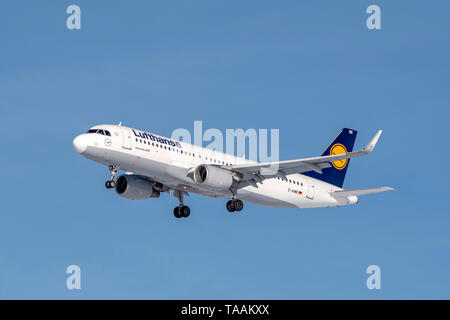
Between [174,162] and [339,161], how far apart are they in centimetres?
1856

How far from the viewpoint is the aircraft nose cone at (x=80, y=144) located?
49938 mm

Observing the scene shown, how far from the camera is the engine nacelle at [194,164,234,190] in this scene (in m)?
53.6

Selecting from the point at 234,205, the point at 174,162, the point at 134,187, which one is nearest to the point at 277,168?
the point at 234,205

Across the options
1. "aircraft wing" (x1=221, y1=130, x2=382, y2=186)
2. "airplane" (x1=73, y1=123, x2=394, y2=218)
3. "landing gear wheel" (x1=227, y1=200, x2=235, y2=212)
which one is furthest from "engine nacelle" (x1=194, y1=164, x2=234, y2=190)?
"landing gear wheel" (x1=227, y1=200, x2=235, y2=212)

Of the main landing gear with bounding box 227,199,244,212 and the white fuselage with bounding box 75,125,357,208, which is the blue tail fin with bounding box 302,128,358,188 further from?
the main landing gear with bounding box 227,199,244,212

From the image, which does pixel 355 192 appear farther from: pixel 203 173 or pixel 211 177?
pixel 203 173

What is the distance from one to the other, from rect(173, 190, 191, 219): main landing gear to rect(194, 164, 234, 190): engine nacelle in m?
5.64

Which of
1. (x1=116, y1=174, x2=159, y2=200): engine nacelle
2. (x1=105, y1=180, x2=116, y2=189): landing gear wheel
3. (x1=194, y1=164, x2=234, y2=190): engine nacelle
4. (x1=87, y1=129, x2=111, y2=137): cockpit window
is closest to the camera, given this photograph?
(x1=87, y1=129, x2=111, y2=137): cockpit window

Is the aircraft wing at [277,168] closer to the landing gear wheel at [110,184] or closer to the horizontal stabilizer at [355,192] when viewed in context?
the horizontal stabilizer at [355,192]

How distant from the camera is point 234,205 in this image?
2208 inches

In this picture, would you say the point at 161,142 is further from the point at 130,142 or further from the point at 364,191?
the point at 364,191

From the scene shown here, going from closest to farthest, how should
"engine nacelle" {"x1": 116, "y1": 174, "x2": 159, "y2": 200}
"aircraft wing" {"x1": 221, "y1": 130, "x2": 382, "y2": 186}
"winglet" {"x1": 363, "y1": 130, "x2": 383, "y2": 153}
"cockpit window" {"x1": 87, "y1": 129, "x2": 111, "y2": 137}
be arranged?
"winglet" {"x1": 363, "y1": 130, "x2": 383, "y2": 153} < "cockpit window" {"x1": 87, "y1": 129, "x2": 111, "y2": 137} < "aircraft wing" {"x1": 221, "y1": 130, "x2": 382, "y2": 186} < "engine nacelle" {"x1": 116, "y1": 174, "x2": 159, "y2": 200}

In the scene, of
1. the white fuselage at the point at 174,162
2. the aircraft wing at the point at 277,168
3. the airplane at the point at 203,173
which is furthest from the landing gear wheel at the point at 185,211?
the aircraft wing at the point at 277,168

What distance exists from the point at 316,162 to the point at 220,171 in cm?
682
